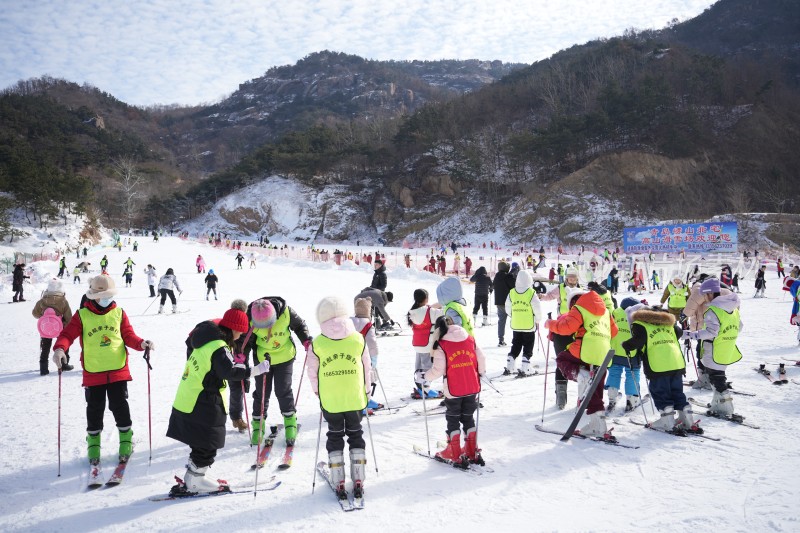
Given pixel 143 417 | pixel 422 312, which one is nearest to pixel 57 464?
pixel 143 417

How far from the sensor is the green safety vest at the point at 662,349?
495 centimetres

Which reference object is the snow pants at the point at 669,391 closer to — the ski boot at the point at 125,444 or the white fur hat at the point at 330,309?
the white fur hat at the point at 330,309

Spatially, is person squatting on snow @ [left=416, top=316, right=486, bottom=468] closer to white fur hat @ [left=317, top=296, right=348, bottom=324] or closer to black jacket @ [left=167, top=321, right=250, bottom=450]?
white fur hat @ [left=317, top=296, right=348, bottom=324]

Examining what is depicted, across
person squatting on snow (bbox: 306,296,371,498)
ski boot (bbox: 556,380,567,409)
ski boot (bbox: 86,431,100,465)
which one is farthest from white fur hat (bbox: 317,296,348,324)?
ski boot (bbox: 556,380,567,409)

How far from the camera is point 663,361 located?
4949 mm

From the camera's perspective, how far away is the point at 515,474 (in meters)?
4.21

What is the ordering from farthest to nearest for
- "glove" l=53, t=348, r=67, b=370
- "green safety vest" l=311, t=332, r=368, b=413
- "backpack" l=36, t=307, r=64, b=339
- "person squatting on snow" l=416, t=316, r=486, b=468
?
1. "backpack" l=36, t=307, r=64, b=339
2. "person squatting on snow" l=416, t=316, r=486, b=468
3. "glove" l=53, t=348, r=67, b=370
4. "green safety vest" l=311, t=332, r=368, b=413

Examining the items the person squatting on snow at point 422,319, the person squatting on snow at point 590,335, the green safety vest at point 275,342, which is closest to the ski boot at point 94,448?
the green safety vest at point 275,342

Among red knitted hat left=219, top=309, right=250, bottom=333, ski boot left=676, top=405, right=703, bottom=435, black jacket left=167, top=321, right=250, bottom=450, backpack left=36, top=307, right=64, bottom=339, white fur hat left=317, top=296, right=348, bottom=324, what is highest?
white fur hat left=317, top=296, right=348, bottom=324

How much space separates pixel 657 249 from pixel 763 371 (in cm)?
2454

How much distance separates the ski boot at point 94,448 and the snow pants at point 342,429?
2.22m

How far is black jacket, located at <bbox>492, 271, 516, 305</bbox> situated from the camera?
9664mm

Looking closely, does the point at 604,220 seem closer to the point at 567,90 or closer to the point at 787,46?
the point at 567,90

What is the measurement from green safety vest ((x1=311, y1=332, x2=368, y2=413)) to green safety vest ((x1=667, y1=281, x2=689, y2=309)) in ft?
26.4
